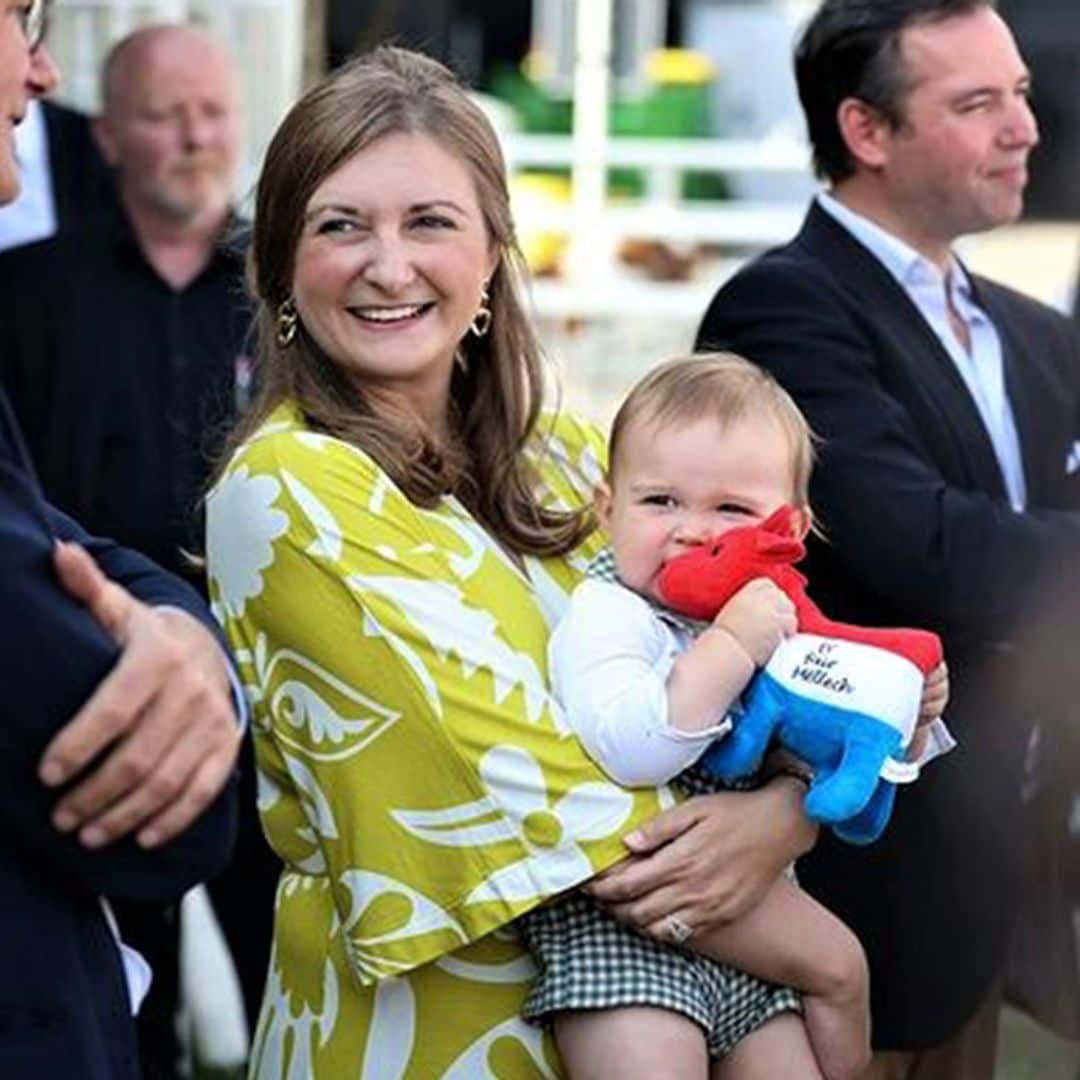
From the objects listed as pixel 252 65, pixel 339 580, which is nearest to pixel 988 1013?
pixel 339 580

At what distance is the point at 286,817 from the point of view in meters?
2.95

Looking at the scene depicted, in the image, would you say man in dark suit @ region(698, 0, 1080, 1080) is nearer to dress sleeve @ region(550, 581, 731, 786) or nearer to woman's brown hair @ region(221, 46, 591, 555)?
woman's brown hair @ region(221, 46, 591, 555)

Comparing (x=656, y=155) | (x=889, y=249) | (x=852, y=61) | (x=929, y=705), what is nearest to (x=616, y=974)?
(x=929, y=705)

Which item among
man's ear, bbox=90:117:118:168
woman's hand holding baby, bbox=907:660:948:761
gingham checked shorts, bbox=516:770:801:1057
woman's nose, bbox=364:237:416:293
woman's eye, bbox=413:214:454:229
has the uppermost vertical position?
woman's eye, bbox=413:214:454:229

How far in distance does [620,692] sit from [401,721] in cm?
21

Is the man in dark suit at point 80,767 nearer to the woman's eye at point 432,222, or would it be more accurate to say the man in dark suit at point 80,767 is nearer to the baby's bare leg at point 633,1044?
the baby's bare leg at point 633,1044

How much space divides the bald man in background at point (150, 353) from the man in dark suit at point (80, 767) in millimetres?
2782

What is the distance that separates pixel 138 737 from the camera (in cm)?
214

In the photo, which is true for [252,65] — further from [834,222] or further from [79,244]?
[834,222]

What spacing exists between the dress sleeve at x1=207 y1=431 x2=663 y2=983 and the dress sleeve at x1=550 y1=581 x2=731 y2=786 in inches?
0.9

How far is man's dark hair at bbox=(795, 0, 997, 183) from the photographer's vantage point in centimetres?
415

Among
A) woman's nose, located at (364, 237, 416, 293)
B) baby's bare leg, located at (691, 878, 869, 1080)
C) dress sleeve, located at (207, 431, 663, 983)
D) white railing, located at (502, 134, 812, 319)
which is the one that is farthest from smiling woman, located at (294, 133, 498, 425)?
white railing, located at (502, 134, 812, 319)

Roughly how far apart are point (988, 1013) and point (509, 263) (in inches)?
61.8

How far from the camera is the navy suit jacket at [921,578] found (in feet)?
12.2
